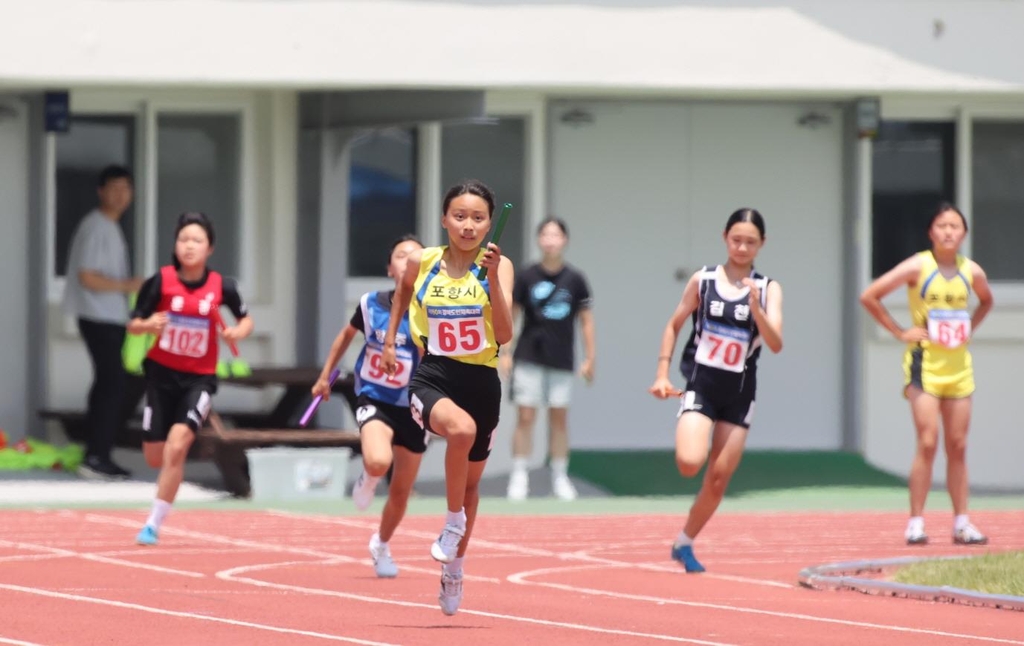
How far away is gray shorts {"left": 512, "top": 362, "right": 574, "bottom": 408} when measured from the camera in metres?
18.2

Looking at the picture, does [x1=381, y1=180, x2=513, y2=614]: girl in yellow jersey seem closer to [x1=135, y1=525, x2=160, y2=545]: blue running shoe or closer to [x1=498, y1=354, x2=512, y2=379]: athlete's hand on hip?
[x1=135, y1=525, x2=160, y2=545]: blue running shoe

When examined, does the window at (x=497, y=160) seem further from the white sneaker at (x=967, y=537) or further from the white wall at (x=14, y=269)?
the white sneaker at (x=967, y=537)

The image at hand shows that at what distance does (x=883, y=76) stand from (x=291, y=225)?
4977 mm

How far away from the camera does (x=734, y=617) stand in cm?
1091

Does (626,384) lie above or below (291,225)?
below

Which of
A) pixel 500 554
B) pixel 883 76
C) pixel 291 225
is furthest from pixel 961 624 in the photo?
pixel 291 225

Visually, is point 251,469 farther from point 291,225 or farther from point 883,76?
point 883,76

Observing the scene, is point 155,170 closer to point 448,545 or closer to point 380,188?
point 380,188

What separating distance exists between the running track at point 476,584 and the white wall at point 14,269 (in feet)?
8.81

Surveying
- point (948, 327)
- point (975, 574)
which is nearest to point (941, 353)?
point (948, 327)

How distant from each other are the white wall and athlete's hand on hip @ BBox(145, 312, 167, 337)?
5.14 metres

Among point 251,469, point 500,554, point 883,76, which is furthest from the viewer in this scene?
point 883,76

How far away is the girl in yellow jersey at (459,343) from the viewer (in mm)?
10234

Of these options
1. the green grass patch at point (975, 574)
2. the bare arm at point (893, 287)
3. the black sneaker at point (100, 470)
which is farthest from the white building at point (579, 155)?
the green grass patch at point (975, 574)
